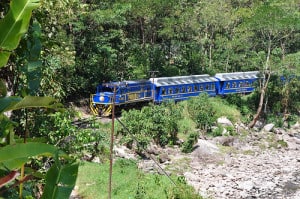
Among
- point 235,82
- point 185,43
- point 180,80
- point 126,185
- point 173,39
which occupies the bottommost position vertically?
point 126,185

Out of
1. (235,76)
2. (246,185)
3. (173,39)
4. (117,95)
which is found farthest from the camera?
(173,39)

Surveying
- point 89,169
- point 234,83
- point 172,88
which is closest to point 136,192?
point 89,169

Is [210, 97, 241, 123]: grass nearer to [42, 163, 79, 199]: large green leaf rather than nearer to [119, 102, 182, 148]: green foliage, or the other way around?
[119, 102, 182, 148]: green foliage

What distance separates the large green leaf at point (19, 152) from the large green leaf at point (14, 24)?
0.34m

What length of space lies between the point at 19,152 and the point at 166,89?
65.2 feet

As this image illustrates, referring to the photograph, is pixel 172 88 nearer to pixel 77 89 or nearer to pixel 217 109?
pixel 217 109

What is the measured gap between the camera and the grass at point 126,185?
11.0 m

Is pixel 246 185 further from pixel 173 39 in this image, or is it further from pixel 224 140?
pixel 173 39

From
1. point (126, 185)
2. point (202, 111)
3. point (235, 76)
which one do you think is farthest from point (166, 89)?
point (126, 185)

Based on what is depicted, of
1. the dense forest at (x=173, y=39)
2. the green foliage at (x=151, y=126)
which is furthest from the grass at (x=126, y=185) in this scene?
the dense forest at (x=173, y=39)

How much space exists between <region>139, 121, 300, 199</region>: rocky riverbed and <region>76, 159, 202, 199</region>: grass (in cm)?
172

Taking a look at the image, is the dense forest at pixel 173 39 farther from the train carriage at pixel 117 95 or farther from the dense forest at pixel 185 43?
the train carriage at pixel 117 95

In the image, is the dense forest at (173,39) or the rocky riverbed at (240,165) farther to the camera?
the dense forest at (173,39)

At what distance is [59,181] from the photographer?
137 cm
